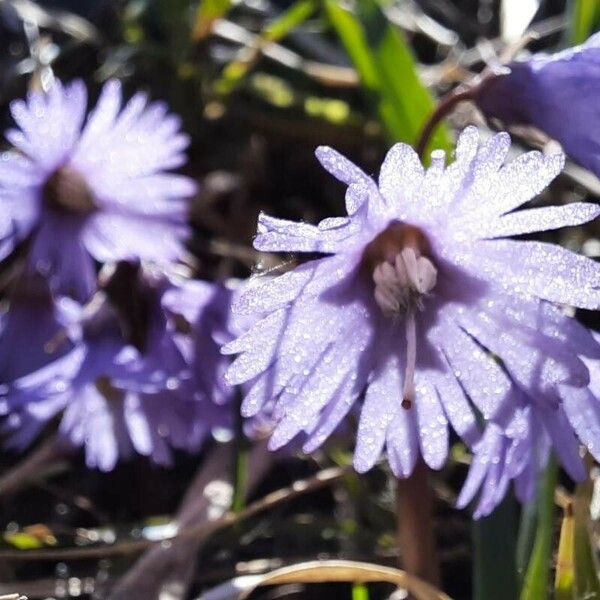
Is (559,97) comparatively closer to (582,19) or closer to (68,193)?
(582,19)

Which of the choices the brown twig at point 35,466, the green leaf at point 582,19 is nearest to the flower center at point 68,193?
the brown twig at point 35,466

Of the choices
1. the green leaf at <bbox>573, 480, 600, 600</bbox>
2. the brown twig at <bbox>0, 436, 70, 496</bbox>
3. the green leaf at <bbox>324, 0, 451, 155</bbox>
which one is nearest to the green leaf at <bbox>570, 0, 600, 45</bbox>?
the green leaf at <bbox>324, 0, 451, 155</bbox>

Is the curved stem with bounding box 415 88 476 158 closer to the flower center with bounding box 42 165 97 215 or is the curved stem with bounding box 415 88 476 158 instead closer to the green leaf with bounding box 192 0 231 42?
the flower center with bounding box 42 165 97 215

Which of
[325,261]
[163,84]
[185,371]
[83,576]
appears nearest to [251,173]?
[163,84]

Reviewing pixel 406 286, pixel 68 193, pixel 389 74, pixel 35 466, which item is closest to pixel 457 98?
pixel 406 286

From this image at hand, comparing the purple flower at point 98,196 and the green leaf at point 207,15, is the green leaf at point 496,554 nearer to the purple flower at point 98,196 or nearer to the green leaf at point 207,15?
the purple flower at point 98,196

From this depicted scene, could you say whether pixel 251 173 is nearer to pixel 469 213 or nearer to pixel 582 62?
pixel 582 62
